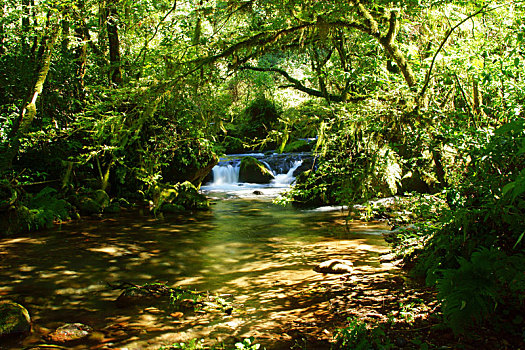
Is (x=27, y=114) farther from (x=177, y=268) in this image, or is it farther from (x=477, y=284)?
(x=477, y=284)

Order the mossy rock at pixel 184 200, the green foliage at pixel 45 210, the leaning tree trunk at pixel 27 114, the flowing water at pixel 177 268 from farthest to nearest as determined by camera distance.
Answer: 1. the mossy rock at pixel 184 200
2. the green foliage at pixel 45 210
3. the leaning tree trunk at pixel 27 114
4. the flowing water at pixel 177 268

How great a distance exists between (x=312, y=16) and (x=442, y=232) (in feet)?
9.33

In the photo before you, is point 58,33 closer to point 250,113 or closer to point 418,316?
point 418,316

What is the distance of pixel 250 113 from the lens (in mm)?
26594

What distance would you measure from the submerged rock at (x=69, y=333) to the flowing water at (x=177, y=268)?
0.40 feet

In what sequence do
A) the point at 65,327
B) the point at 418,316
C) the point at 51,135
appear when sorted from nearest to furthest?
the point at 418,316 < the point at 65,327 < the point at 51,135

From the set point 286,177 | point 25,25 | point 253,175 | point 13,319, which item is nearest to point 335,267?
point 13,319

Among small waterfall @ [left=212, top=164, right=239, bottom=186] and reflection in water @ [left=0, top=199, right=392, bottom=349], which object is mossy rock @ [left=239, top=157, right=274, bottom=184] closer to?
small waterfall @ [left=212, top=164, right=239, bottom=186]

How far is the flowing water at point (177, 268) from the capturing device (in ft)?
13.7

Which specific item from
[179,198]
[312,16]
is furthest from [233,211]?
[312,16]

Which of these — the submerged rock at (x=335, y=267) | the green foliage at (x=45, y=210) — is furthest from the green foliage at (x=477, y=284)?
the green foliage at (x=45, y=210)

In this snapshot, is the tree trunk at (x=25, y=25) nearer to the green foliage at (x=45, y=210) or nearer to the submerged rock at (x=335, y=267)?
the green foliage at (x=45, y=210)

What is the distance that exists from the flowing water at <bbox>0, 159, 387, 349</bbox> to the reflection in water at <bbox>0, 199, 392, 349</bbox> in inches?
0.6

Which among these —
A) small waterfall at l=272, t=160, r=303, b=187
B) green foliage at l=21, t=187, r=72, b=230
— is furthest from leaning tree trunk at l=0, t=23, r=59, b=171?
small waterfall at l=272, t=160, r=303, b=187
